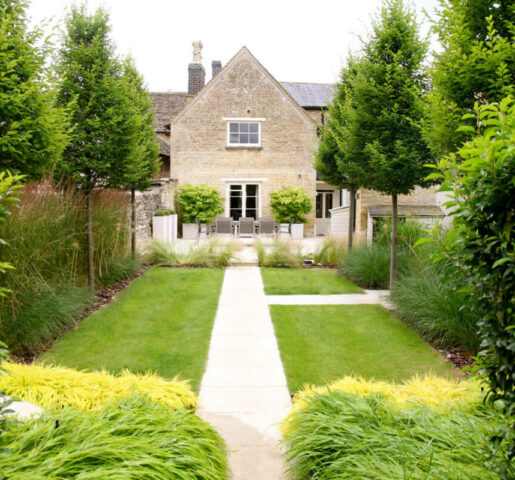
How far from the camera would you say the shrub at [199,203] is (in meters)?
19.2

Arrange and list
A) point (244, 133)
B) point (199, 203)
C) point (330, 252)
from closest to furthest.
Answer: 1. point (330, 252)
2. point (199, 203)
3. point (244, 133)

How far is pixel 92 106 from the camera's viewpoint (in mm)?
7320

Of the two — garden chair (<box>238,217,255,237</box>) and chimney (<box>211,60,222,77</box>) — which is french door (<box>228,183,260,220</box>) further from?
chimney (<box>211,60,222,77</box>)

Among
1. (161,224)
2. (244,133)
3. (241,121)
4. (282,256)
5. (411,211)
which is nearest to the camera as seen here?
(411,211)

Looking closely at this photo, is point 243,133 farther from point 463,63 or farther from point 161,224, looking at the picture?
point 463,63

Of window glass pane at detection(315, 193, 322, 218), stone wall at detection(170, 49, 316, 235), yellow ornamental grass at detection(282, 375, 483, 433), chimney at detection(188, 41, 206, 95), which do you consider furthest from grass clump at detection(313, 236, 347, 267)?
chimney at detection(188, 41, 206, 95)

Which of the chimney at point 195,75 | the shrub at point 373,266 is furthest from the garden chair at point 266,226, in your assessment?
the shrub at point 373,266

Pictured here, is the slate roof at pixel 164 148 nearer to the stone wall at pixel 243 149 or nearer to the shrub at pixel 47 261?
the stone wall at pixel 243 149

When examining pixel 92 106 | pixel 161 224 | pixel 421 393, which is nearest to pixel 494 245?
pixel 421 393

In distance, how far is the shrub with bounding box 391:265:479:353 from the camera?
5.09 metres

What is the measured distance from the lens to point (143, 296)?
319 inches

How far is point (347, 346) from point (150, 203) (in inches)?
509

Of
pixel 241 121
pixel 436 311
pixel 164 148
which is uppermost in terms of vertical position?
pixel 241 121

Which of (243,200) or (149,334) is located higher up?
(243,200)
